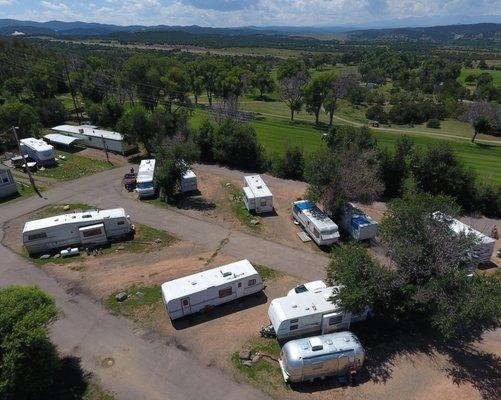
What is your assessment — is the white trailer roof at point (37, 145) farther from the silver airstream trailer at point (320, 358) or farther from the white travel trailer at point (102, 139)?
the silver airstream trailer at point (320, 358)

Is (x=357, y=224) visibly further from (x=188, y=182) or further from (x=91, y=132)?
(x=91, y=132)

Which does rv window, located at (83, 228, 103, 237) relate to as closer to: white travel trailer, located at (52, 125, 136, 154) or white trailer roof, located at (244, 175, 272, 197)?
white trailer roof, located at (244, 175, 272, 197)

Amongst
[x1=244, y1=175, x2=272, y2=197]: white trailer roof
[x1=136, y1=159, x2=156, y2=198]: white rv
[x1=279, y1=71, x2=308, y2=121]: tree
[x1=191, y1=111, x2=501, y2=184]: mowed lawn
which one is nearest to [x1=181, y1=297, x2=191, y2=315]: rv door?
[x1=244, y1=175, x2=272, y2=197]: white trailer roof

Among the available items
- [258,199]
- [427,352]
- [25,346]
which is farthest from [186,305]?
[258,199]

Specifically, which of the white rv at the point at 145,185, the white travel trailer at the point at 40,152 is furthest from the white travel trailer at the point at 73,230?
the white travel trailer at the point at 40,152

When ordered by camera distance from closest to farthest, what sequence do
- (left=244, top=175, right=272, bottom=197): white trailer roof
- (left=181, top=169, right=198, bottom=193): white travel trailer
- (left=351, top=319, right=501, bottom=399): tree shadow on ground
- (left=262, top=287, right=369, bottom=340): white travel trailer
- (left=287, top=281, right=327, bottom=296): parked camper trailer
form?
(left=351, top=319, right=501, bottom=399): tree shadow on ground, (left=262, top=287, right=369, bottom=340): white travel trailer, (left=287, top=281, right=327, bottom=296): parked camper trailer, (left=244, top=175, right=272, bottom=197): white trailer roof, (left=181, top=169, right=198, bottom=193): white travel trailer

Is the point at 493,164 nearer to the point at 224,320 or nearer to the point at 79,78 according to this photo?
the point at 224,320
